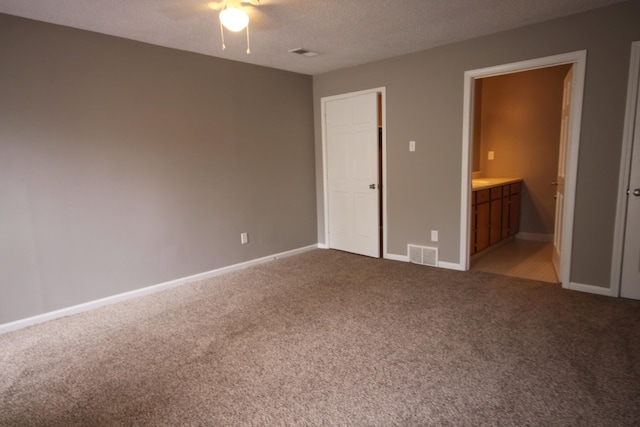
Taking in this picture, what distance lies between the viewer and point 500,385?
6.72 ft

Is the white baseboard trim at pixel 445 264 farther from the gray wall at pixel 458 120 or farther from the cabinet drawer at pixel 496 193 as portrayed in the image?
the cabinet drawer at pixel 496 193

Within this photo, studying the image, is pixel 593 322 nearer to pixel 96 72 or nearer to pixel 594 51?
pixel 594 51

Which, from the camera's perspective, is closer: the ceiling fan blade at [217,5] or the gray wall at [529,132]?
the ceiling fan blade at [217,5]

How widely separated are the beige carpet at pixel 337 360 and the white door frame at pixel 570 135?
52 cm

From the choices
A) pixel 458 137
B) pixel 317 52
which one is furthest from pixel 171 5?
pixel 458 137

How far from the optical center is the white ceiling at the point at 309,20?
2.72m

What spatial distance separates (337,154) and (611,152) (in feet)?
9.70

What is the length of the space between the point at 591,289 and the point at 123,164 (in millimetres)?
4445

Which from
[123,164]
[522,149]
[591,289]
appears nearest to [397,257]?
[591,289]

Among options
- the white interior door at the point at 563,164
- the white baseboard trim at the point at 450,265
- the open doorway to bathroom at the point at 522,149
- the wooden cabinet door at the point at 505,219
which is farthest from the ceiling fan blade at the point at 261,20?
the wooden cabinet door at the point at 505,219

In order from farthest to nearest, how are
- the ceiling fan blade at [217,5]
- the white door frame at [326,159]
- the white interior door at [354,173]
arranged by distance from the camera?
the white interior door at [354,173]
the white door frame at [326,159]
the ceiling fan blade at [217,5]

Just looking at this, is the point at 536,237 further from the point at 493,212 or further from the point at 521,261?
the point at 521,261

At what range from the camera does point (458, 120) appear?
→ 3.90 m

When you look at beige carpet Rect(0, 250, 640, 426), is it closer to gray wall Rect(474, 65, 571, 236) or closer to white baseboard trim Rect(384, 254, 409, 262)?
white baseboard trim Rect(384, 254, 409, 262)
